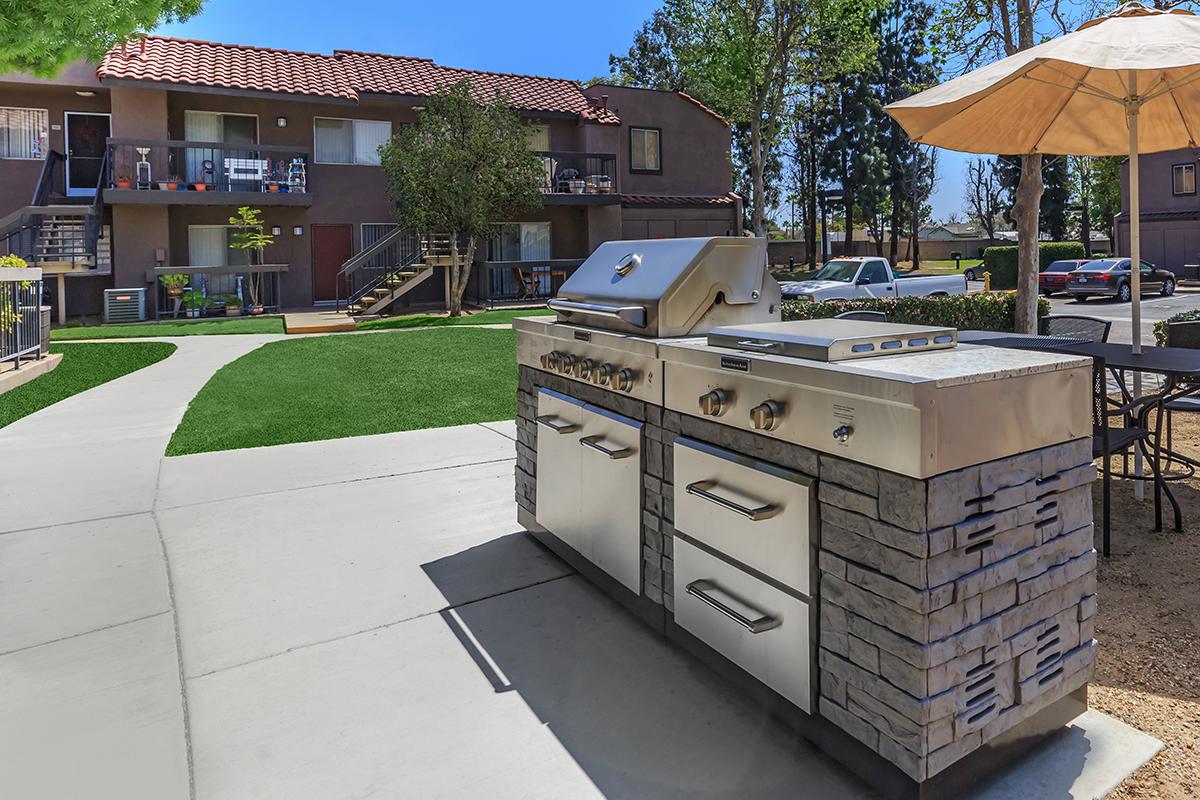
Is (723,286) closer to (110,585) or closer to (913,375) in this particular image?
(913,375)

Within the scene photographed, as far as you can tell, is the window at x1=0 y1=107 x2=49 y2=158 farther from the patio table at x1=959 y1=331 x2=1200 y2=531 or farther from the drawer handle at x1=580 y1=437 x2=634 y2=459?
the patio table at x1=959 y1=331 x2=1200 y2=531

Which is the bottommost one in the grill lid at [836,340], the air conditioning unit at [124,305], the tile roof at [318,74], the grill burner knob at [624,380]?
the grill burner knob at [624,380]

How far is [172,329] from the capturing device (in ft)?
50.5

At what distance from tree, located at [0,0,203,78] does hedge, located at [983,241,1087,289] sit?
3025 centimetres

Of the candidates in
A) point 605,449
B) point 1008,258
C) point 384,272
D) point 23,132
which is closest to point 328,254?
Result: point 384,272

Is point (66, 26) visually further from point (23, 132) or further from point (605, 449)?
point (23, 132)

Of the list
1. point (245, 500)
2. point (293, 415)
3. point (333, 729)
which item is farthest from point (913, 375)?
A: point (293, 415)

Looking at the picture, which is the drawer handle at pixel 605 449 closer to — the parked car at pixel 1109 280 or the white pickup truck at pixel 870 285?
the white pickup truck at pixel 870 285

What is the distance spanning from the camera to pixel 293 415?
7.39 m

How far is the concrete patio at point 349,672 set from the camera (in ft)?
7.23

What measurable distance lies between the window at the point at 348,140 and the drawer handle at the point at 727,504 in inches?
796

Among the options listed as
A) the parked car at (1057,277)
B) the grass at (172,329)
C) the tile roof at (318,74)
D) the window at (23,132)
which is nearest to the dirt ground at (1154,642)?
the grass at (172,329)

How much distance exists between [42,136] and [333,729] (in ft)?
70.0

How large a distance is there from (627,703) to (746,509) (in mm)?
806
